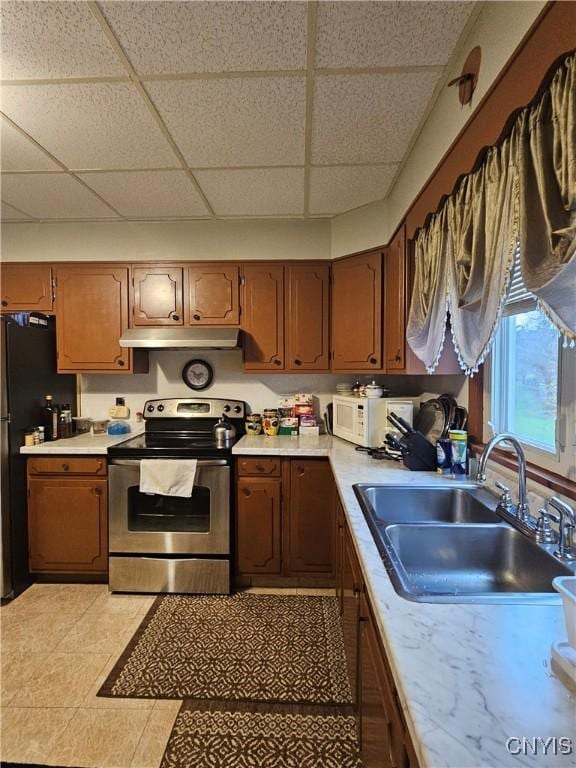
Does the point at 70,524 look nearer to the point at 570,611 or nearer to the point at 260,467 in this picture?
the point at 260,467

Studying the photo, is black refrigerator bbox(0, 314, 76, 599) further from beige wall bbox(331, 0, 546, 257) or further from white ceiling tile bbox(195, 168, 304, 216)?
beige wall bbox(331, 0, 546, 257)

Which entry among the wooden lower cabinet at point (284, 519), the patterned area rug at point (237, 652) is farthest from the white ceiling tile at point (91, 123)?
the patterned area rug at point (237, 652)

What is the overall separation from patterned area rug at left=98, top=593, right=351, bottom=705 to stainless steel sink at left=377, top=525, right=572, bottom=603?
83 centimetres

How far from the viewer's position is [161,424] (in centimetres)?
296

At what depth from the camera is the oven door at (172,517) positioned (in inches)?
94.5

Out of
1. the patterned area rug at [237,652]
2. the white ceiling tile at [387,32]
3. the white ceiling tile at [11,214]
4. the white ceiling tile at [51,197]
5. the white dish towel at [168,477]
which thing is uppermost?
the white ceiling tile at [51,197]

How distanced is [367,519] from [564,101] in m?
1.20

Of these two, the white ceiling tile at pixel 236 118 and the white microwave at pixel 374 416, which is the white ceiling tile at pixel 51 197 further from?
the white microwave at pixel 374 416

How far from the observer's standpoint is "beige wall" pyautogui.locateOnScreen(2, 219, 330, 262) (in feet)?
8.96

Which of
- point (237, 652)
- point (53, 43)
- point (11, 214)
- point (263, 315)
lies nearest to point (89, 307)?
point (11, 214)

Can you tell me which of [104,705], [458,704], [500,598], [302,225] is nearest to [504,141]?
[500,598]

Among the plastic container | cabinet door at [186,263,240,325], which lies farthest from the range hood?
the plastic container

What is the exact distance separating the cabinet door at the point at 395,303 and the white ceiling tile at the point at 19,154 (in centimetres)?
188

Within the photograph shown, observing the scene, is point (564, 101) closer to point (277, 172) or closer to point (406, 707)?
point (406, 707)
